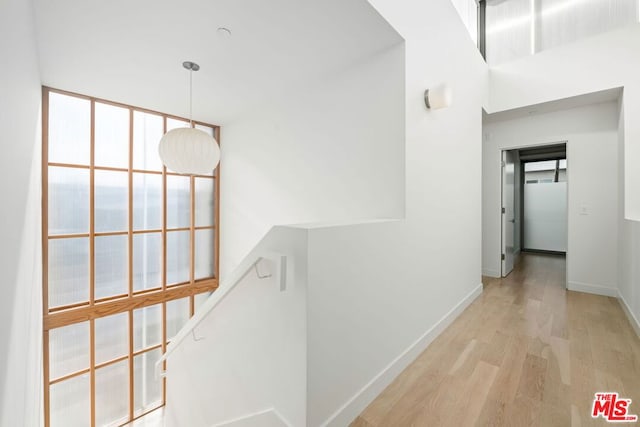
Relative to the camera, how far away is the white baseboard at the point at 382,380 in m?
1.48

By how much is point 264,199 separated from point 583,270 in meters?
4.48

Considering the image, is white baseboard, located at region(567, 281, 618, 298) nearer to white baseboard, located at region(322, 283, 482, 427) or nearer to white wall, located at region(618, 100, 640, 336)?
white wall, located at region(618, 100, 640, 336)

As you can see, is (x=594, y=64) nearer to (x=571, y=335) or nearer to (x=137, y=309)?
(x=571, y=335)

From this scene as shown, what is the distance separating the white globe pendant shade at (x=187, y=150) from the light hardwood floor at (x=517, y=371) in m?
2.37

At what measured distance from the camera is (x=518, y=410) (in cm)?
156

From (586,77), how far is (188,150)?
15.3ft

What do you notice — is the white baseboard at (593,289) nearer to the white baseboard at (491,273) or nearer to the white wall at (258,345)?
the white baseboard at (491,273)

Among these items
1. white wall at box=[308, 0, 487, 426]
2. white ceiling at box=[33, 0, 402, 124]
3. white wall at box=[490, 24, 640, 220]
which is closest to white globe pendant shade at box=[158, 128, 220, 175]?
white ceiling at box=[33, 0, 402, 124]

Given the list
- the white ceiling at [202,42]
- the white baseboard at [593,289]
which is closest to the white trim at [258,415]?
the white ceiling at [202,42]

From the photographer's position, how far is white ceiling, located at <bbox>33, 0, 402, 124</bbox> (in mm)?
1881

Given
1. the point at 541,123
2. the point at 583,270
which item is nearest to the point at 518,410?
the point at 583,270

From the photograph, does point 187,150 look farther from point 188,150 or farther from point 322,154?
point 322,154

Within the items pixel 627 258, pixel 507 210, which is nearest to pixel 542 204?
pixel 507 210

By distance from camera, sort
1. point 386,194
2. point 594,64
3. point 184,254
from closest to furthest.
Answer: point 386,194, point 594,64, point 184,254
